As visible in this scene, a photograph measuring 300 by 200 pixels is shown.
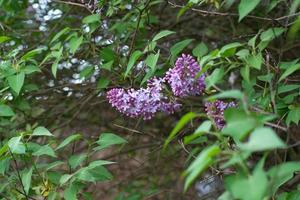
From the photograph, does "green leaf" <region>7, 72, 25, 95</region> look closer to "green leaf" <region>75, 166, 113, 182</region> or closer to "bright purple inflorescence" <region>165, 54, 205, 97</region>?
"green leaf" <region>75, 166, 113, 182</region>

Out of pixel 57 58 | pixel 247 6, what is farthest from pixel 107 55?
pixel 247 6

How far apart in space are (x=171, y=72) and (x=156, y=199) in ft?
7.26

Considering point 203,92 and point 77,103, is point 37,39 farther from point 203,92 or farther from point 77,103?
point 203,92

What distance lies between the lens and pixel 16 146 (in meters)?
1.81

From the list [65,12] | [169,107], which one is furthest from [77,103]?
[169,107]

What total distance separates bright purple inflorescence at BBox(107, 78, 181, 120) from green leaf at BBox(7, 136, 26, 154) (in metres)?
0.31

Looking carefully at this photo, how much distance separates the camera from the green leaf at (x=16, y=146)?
1.79 metres

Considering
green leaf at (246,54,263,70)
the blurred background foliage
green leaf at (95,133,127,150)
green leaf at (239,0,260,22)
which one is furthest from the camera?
green leaf at (95,133,127,150)

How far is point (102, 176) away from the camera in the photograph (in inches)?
76.0

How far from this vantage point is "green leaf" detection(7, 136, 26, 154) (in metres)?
1.79

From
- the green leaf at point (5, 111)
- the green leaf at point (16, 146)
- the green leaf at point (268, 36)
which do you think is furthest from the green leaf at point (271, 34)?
the green leaf at point (5, 111)

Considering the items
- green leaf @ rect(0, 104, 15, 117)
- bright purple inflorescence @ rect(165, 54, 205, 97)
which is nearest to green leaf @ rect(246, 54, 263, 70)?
bright purple inflorescence @ rect(165, 54, 205, 97)

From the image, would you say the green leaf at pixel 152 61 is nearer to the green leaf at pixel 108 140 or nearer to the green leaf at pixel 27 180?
the green leaf at pixel 108 140

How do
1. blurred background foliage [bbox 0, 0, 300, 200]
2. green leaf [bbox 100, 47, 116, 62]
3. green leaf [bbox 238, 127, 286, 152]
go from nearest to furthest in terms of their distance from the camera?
green leaf [bbox 238, 127, 286, 152] → blurred background foliage [bbox 0, 0, 300, 200] → green leaf [bbox 100, 47, 116, 62]
